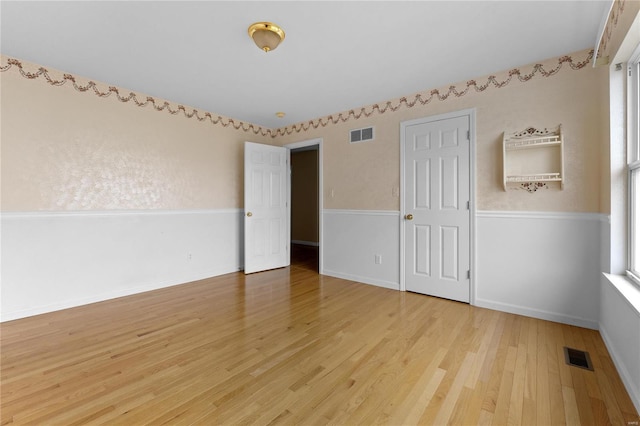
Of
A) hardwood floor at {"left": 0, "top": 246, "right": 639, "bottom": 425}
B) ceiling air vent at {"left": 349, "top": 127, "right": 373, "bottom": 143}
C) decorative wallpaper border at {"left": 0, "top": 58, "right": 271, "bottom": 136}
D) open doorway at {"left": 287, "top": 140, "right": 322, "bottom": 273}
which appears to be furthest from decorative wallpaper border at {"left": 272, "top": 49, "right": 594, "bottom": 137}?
open doorway at {"left": 287, "top": 140, "right": 322, "bottom": 273}

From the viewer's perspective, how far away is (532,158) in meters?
2.78

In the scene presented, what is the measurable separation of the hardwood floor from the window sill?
1.75 ft

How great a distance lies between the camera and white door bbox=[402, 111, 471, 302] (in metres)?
3.18

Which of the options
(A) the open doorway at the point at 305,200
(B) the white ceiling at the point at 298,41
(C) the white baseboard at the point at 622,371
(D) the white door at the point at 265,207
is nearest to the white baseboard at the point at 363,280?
(D) the white door at the point at 265,207

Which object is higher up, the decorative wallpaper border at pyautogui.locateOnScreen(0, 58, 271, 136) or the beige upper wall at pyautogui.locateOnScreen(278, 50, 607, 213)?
the decorative wallpaper border at pyautogui.locateOnScreen(0, 58, 271, 136)

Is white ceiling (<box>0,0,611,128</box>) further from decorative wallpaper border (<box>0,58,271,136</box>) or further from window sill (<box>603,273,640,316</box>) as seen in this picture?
window sill (<box>603,273,640,316</box>)

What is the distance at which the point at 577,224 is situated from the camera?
8.46 ft

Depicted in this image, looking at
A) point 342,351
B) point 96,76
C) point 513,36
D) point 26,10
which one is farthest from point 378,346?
point 96,76

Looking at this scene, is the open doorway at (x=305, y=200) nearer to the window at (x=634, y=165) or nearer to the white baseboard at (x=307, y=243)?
the white baseboard at (x=307, y=243)

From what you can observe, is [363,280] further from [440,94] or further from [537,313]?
[440,94]

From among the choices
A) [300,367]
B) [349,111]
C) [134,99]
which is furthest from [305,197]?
[300,367]

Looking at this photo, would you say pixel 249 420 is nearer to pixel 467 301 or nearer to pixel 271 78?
pixel 467 301

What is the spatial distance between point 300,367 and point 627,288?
2.19 metres

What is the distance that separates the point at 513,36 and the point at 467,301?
2.53m
